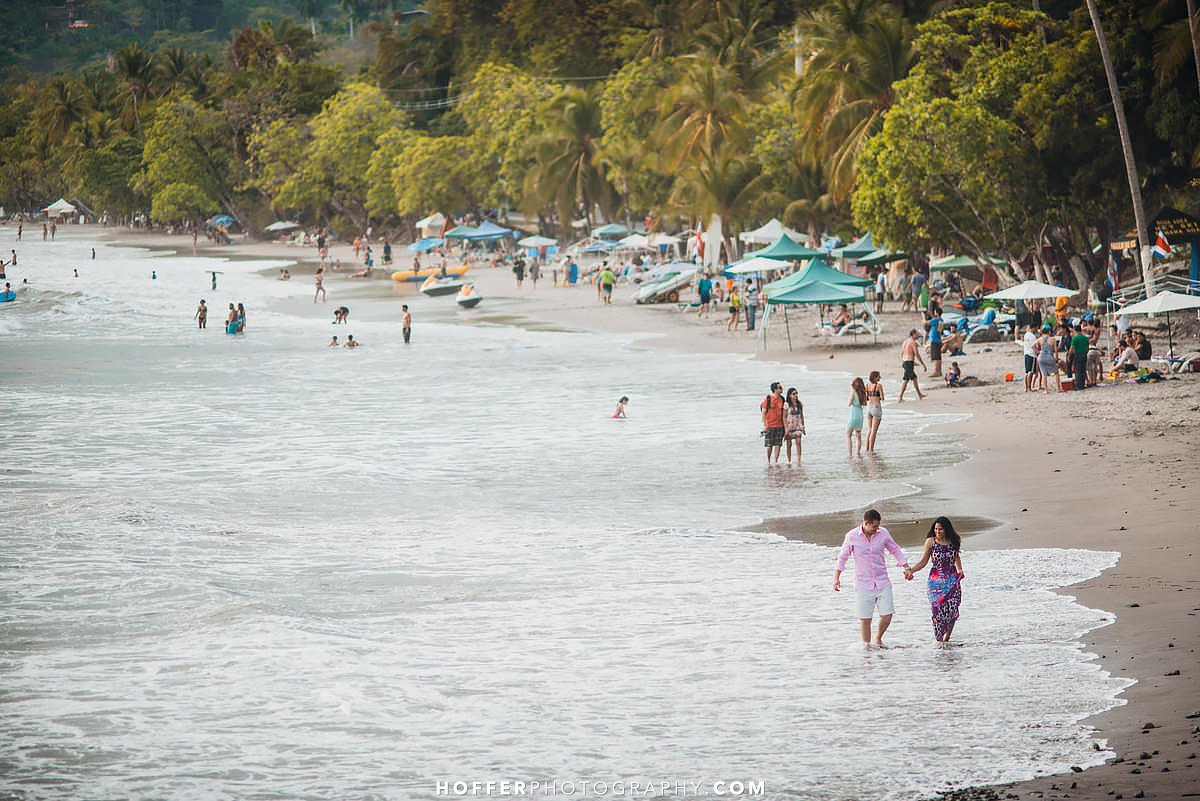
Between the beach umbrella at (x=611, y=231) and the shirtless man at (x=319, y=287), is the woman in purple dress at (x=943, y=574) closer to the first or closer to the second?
the shirtless man at (x=319, y=287)

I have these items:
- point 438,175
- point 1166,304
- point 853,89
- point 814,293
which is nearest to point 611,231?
point 438,175

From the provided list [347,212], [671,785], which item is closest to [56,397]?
[671,785]

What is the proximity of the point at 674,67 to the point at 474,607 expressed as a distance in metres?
56.9

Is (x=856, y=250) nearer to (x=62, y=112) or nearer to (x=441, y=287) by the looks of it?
(x=441, y=287)

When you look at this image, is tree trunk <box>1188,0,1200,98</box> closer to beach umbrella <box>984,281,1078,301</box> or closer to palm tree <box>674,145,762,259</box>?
beach umbrella <box>984,281,1078,301</box>

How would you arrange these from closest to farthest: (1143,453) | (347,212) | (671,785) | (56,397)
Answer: (671,785), (1143,453), (56,397), (347,212)

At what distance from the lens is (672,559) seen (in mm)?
16172

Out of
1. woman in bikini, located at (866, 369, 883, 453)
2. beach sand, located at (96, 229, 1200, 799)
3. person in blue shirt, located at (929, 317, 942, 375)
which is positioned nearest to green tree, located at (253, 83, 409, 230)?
beach sand, located at (96, 229, 1200, 799)

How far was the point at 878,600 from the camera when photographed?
12250 mm

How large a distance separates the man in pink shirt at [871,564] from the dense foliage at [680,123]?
1014 inches

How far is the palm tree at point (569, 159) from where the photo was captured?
232 feet

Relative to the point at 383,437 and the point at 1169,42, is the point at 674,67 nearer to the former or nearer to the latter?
the point at 1169,42

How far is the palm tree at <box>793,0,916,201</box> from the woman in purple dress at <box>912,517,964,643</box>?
3232 centimetres

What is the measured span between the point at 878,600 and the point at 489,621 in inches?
156
